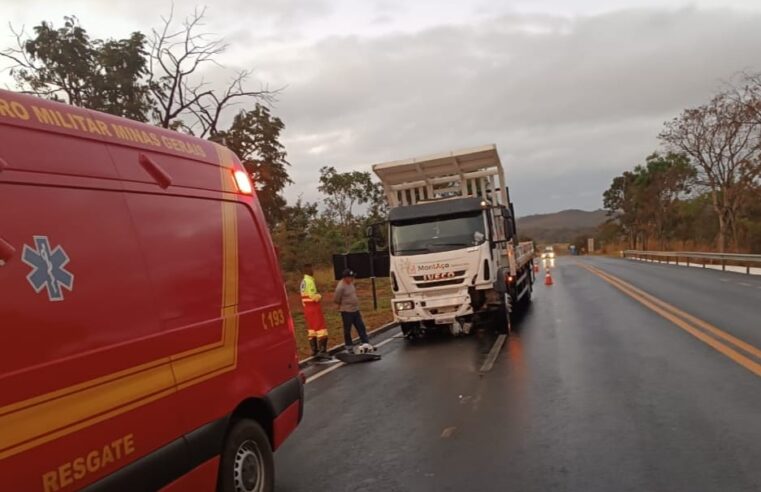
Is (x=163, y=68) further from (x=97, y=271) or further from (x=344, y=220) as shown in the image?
(x=97, y=271)

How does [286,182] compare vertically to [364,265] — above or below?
above

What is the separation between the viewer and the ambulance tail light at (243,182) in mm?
4625

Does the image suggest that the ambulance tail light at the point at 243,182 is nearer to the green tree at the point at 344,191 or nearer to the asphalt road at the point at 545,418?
the asphalt road at the point at 545,418

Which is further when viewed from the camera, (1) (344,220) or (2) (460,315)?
(1) (344,220)

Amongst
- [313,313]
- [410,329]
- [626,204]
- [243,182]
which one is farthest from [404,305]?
[626,204]

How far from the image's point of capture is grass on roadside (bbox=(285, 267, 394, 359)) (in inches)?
575

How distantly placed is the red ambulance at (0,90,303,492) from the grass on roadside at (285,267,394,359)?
25.4ft

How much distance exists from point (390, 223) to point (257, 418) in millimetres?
8856

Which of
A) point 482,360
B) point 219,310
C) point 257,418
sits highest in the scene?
point 219,310

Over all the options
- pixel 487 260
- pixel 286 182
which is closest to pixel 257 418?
pixel 487 260

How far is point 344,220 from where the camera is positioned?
39.6 m

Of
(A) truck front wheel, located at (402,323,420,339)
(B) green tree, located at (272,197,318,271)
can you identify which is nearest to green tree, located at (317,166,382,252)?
(B) green tree, located at (272,197,318,271)

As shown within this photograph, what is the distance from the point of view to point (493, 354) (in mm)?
10227

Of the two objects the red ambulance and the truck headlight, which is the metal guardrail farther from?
the red ambulance
